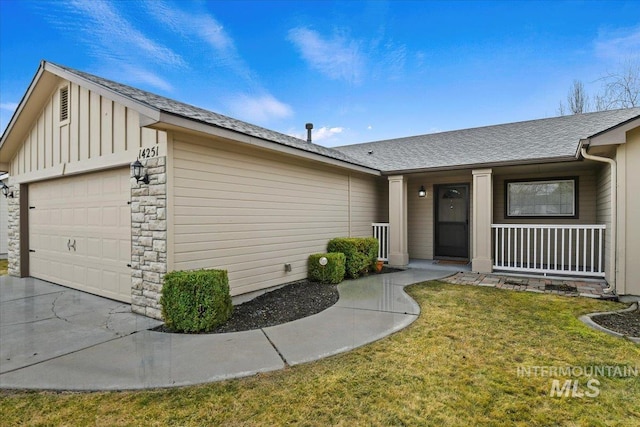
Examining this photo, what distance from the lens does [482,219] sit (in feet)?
24.8

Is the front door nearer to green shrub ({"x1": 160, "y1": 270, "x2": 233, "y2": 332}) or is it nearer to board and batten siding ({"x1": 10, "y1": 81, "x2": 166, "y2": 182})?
green shrub ({"x1": 160, "y1": 270, "x2": 233, "y2": 332})

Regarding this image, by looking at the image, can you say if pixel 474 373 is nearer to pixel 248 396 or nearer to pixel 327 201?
pixel 248 396

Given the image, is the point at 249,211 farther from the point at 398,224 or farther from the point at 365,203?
the point at 398,224

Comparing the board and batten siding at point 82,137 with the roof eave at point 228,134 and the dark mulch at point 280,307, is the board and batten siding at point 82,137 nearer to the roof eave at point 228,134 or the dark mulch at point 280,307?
the roof eave at point 228,134

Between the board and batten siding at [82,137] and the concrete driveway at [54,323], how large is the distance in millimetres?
2312

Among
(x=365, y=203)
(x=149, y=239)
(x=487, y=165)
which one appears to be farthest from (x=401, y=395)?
(x=365, y=203)

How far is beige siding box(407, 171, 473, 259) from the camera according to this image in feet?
31.3

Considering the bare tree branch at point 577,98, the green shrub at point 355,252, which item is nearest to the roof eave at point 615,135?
the green shrub at point 355,252

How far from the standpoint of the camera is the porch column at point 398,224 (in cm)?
877

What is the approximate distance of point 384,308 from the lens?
4.87 metres

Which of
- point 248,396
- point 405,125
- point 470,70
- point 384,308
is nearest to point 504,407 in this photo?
point 248,396

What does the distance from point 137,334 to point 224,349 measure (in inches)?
51.6

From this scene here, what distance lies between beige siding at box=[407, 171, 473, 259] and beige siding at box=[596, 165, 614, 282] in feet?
11.1

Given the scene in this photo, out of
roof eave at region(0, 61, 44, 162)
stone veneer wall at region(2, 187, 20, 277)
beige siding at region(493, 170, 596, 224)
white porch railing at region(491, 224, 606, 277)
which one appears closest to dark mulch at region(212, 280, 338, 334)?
white porch railing at region(491, 224, 606, 277)
